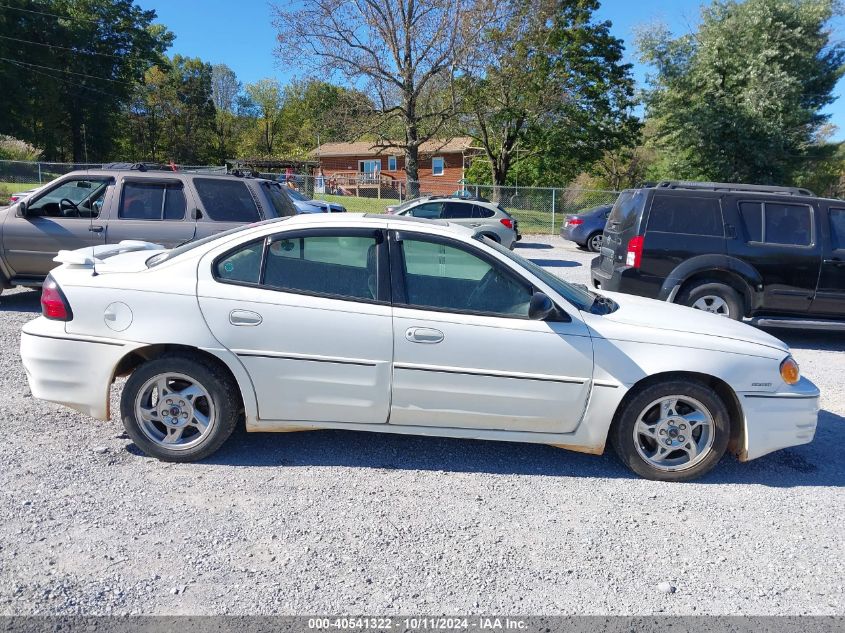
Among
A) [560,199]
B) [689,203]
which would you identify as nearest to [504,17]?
[560,199]

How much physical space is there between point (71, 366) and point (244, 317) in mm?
1180

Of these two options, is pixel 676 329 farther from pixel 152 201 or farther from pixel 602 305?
pixel 152 201

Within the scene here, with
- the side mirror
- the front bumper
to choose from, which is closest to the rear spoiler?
the side mirror

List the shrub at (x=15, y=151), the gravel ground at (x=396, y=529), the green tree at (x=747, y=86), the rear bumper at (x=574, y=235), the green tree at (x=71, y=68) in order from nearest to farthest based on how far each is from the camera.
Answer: the gravel ground at (x=396, y=529) → the rear bumper at (x=574, y=235) → the green tree at (x=747, y=86) → the green tree at (x=71, y=68) → the shrub at (x=15, y=151)

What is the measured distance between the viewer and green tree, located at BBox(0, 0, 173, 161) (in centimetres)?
4466

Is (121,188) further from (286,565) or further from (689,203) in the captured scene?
(689,203)

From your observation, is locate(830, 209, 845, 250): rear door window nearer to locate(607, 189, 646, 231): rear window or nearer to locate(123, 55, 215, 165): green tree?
locate(607, 189, 646, 231): rear window

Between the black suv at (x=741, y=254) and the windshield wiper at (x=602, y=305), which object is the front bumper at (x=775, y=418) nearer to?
the windshield wiper at (x=602, y=305)

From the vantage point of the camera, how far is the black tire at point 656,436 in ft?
13.2

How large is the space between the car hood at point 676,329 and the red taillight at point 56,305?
3352mm

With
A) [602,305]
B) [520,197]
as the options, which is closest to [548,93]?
[520,197]

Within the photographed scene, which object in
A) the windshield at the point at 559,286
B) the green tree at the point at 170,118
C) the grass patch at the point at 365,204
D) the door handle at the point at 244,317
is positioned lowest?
the door handle at the point at 244,317

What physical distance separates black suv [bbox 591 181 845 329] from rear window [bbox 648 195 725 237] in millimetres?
12

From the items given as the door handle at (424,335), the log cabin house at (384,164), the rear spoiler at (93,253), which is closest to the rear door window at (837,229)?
the door handle at (424,335)
